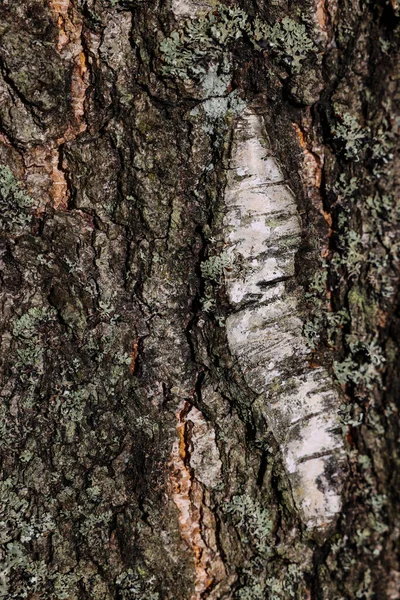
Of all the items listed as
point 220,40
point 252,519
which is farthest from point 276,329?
point 220,40

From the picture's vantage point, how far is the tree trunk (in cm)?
182

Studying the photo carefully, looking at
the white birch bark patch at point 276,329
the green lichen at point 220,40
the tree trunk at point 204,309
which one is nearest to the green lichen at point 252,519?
the tree trunk at point 204,309

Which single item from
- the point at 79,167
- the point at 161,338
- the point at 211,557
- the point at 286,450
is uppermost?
the point at 79,167

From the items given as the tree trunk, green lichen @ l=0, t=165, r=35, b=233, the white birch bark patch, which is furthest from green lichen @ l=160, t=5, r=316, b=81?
green lichen @ l=0, t=165, r=35, b=233

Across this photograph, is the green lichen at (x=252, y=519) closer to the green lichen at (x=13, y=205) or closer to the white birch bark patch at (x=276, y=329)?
the white birch bark patch at (x=276, y=329)

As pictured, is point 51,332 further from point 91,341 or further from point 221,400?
point 221,400

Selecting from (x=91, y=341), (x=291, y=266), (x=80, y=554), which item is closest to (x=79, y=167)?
(x=91, y=341)

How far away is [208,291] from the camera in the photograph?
1.86m

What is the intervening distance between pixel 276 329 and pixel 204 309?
259mm

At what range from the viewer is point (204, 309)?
6.12 feet

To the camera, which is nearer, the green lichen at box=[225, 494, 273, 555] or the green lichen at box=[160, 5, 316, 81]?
the green lichen at box=[160, 5, 316, 81]

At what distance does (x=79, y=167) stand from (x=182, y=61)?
478mm

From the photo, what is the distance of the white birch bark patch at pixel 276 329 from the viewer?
6.00 ft

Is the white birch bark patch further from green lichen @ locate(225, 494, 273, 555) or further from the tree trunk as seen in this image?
green lichen @ locate(225, 494, 273, 555)
